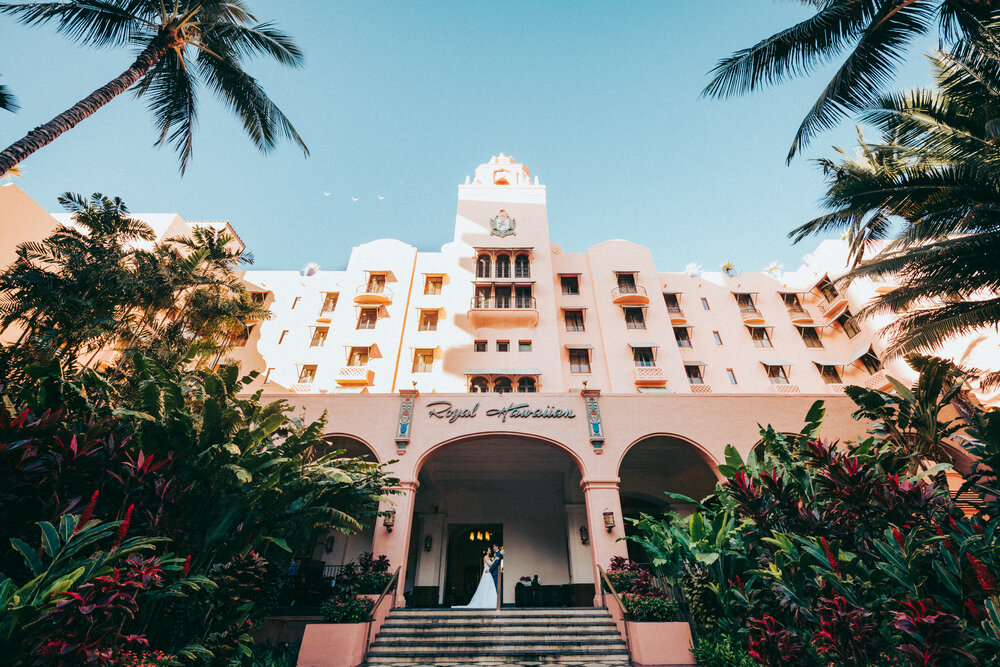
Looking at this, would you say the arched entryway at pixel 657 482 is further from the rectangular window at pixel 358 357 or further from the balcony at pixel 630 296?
the rectangular window at pixel 358 357

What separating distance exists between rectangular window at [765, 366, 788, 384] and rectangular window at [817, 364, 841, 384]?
2148mm

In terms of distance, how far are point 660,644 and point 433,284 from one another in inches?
755

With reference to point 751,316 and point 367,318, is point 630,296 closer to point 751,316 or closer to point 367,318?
point 751,316

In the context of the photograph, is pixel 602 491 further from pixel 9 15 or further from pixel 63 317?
pixel 9 15

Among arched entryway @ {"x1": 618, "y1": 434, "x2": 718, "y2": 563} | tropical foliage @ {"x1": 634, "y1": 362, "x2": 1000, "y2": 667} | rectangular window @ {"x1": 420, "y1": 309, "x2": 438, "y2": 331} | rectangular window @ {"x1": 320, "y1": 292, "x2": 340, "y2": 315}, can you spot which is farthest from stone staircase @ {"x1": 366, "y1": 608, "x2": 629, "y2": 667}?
rectangular window @ {"x1": 320, "y1": 292, "x2": 340, "y2": 315}

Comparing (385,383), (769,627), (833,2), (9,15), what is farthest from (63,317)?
(833,2)

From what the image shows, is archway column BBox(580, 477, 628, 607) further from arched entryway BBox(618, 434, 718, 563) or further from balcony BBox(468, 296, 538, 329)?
balcony BBox(468, 296, 538, 329)

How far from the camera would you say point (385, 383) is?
68.6 feet

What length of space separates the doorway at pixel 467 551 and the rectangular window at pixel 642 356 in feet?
34.2

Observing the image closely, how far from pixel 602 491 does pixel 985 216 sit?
10.3 meters

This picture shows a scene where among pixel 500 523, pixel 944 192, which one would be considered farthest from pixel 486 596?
pixel 944 192

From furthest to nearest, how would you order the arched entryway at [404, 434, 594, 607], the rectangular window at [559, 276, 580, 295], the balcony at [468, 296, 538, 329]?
the rectangular window at [559, 276, 580, 295], the balcony at [468, 296, 538, 329], the arched entryway at [404, 434, 594, 607]

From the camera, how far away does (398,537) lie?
37.2 feet

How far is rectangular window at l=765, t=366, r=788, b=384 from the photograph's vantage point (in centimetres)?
2233
